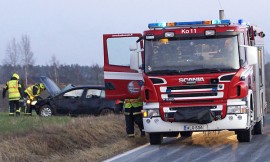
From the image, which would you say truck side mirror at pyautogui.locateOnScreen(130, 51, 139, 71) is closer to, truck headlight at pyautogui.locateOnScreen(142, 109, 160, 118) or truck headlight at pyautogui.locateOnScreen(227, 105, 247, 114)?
truck headlight at pyautogui.locateOnScreen(142, 109, 160, 118)

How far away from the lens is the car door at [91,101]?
2478 centimetres

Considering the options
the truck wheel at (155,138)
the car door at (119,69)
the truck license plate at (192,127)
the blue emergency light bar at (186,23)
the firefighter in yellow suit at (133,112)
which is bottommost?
the truck wheel at (155,138)

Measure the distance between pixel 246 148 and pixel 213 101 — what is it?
4.08 ft

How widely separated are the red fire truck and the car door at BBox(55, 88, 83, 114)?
1111 cm

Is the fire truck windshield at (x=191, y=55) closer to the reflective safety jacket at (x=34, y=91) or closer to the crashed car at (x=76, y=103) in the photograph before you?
the crashed car at (x=76, y=103)

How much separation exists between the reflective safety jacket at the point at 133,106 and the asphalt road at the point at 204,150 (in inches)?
40.7

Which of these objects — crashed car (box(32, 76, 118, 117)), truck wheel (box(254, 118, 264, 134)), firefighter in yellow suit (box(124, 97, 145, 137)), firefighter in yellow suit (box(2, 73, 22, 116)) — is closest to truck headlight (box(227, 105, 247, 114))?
firefighter in yellow suit (box(124, 97, 145, 137))

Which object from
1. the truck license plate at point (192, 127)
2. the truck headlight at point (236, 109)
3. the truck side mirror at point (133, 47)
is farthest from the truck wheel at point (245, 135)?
the truck side mirror at point (133, 47)

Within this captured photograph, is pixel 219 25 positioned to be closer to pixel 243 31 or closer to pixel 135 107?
pixel 243 31

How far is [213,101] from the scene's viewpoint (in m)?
13.7

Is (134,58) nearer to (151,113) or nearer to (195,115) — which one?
(151,113)

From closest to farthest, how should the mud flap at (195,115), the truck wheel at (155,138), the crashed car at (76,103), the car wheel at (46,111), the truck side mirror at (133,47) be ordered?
1. the mud flap at (195,115)
2. the truck side mirror at (133,47)
3. the truck wheel at (155,138)
4. the crashed car at (76,103)
5. the car wheel at (46,111)

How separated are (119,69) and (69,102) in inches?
414

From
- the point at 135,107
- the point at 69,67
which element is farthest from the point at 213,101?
the point at 69,67
